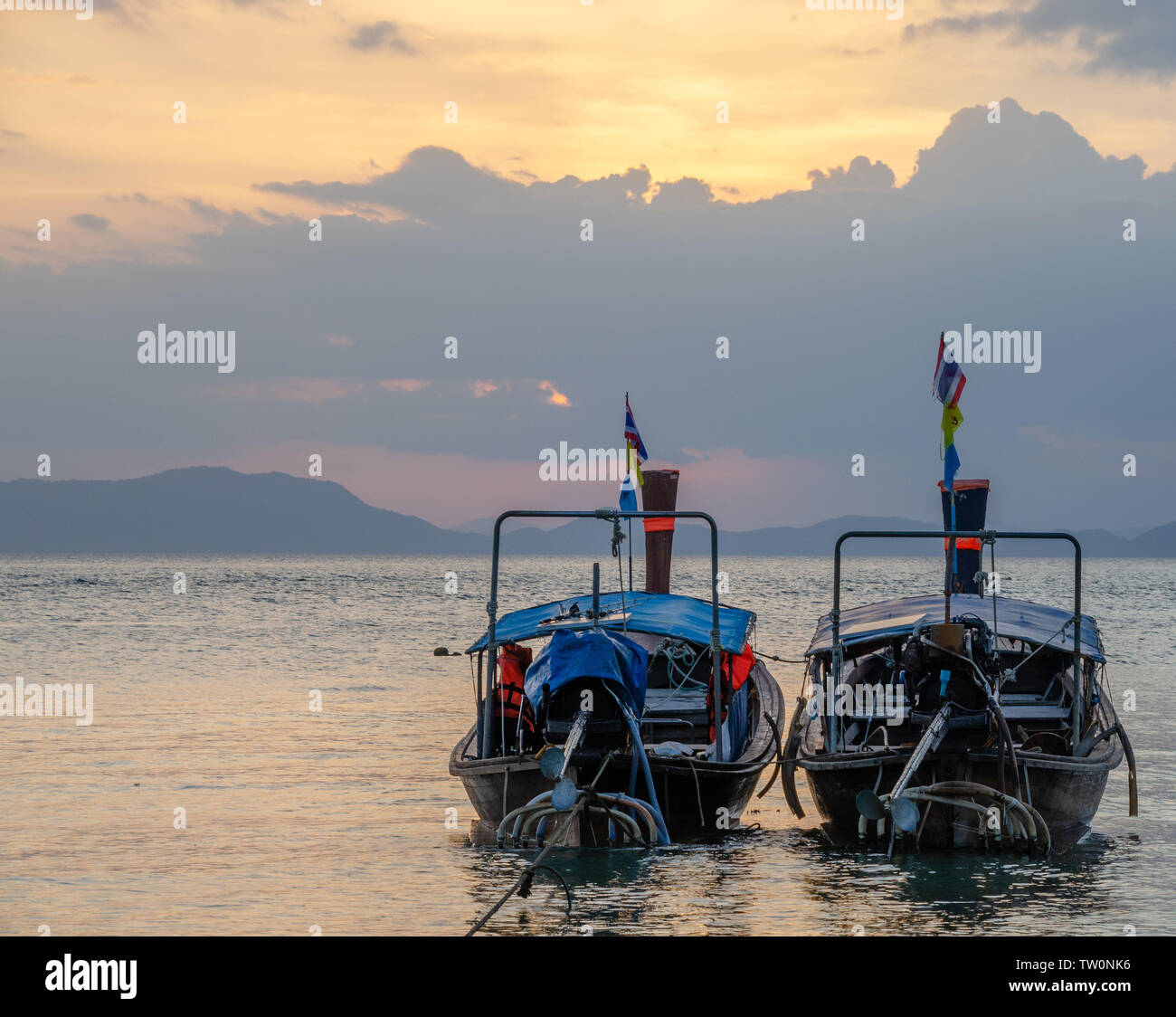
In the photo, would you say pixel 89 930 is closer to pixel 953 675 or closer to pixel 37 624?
pixel 953 675

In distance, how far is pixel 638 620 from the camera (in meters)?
17.9

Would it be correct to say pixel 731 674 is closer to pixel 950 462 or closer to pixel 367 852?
pixel 950 462

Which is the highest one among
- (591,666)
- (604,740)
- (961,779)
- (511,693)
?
(591,666)

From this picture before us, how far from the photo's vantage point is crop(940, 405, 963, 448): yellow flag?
58.6 ft

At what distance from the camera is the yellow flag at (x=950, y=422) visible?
17859 mm

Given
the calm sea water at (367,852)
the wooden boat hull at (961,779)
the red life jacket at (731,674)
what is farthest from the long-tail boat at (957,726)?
the red life jacket at (731,674)

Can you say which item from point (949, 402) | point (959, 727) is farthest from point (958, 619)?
point (949, 402)

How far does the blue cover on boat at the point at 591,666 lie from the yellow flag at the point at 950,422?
18.1 feet

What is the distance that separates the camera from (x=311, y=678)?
35.9 meters

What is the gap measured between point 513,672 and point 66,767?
8.30m

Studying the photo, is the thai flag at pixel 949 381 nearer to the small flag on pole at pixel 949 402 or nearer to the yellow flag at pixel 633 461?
the small flag on pole at pixel 949 402

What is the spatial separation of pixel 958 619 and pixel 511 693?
6.08 meters

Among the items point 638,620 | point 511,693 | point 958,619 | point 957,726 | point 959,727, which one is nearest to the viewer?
point 957,726
